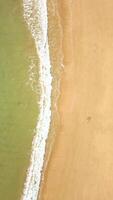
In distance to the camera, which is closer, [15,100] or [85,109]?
[85,109]

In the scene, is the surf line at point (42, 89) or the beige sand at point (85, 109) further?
the surf line at point (42, 89)

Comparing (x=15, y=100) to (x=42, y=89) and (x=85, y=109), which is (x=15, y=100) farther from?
(x=85, y=109)

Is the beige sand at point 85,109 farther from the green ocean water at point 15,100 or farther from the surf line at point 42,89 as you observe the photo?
the green ocean water at point 15,100

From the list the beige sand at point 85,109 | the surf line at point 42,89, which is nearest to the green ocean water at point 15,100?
the surf line at point 42,89

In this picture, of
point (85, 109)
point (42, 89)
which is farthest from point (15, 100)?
point (85, 109)

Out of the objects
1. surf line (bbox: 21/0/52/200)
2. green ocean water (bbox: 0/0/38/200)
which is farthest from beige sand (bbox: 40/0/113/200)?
green ocean water (bbox: 0/0/38/200)
